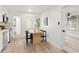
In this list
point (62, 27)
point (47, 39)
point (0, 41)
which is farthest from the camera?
point (47, 39)

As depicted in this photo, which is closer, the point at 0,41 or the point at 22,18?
the point at 0,41

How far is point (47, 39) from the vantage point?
26.6 ft

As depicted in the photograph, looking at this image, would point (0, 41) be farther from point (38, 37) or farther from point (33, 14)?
point (33, 14)

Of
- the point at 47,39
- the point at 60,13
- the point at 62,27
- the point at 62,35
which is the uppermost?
the point at 60,13

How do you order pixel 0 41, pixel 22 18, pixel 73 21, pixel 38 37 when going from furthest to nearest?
pixel 22 18, pixel 73 21, pixel 38 37, pixel 0 41

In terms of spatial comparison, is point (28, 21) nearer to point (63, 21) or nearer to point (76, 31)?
point (76, 31)

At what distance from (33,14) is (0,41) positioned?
604 cm

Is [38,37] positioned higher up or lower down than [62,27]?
lower down

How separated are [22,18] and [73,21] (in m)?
4.48

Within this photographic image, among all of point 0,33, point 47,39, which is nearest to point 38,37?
point 47,39
